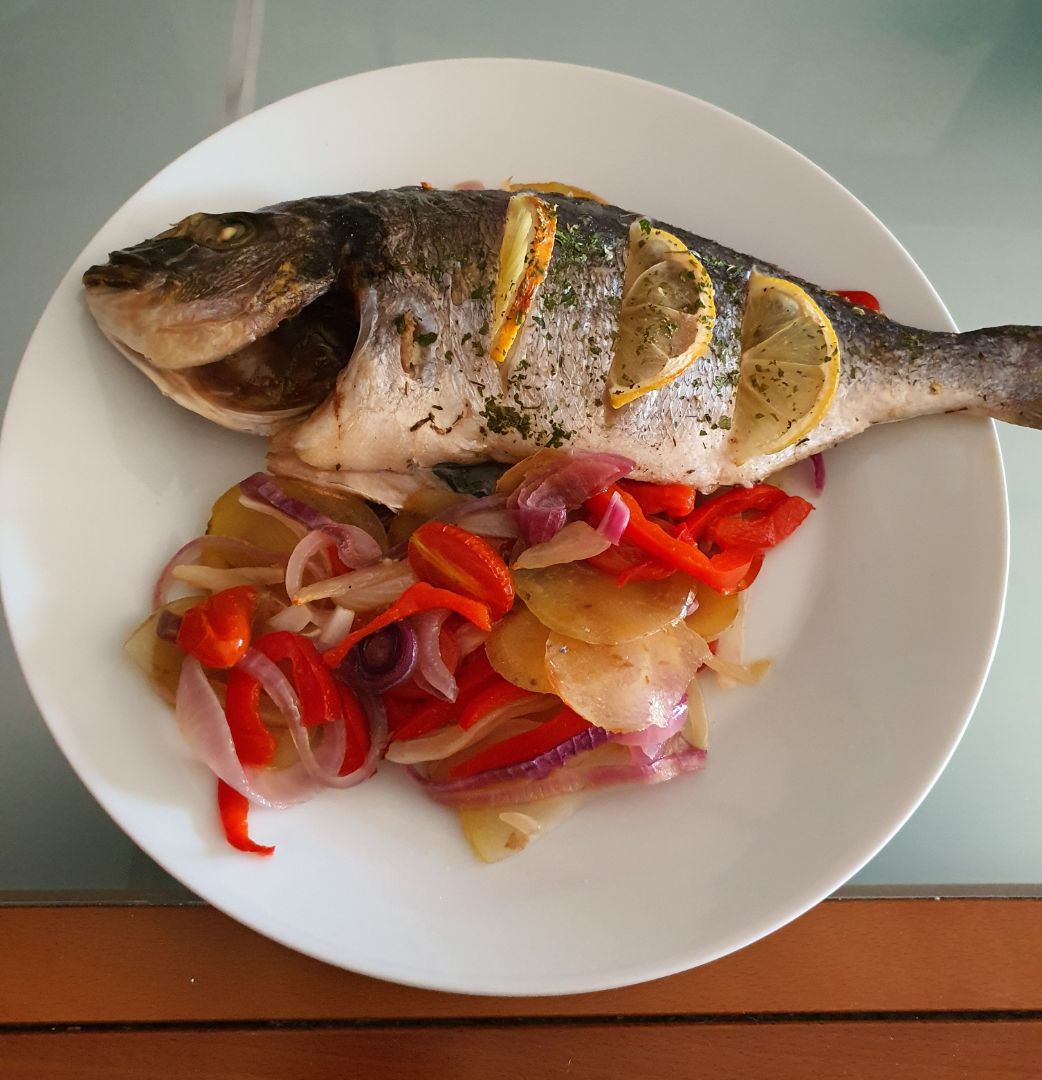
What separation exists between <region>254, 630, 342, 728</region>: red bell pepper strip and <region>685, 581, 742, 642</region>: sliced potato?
2.27 feet

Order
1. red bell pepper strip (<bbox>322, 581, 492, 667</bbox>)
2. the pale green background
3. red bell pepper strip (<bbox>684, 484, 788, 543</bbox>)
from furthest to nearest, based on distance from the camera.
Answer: the pale green background < red bell pepper strip (<bbox>684, 484, 788, 543</bbox>) < red bell pepper strip (<bbox>322, 581, 492, 667</bbox>)

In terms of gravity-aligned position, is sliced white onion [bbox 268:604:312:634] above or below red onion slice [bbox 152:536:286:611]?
below

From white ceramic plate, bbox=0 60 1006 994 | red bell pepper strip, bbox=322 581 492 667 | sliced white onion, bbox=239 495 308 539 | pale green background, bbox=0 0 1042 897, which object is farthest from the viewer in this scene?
pale green background, bbox=0 0 1042 897

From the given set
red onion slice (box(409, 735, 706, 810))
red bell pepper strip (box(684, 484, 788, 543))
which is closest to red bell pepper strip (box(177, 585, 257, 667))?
red onion slice (box(409, 735, 706, 810))

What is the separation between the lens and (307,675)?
1.43 m

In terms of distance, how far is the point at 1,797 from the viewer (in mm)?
1638

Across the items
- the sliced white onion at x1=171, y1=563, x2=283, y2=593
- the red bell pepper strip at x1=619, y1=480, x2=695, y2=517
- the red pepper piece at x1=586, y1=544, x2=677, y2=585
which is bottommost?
the sliced white onion at x1=171, y1=563, x2=283, y2=593

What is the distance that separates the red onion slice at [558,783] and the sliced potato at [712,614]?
0.26 m

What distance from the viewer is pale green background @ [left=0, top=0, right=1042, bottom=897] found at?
2.06m

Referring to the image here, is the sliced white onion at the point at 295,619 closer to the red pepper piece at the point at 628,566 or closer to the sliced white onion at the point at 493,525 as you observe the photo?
the sliced white onion at the point at 493,525

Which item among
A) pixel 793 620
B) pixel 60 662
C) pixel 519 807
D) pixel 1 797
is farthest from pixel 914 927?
pixel 1 797

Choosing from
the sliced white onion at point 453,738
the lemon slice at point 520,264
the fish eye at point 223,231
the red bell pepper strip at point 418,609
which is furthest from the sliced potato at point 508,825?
the fish eye at point 223,231

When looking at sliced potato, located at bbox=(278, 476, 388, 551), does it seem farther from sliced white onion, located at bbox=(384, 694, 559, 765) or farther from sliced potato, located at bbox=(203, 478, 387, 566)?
sliced white onion, located at bbox=(384, 694, 559, 765)

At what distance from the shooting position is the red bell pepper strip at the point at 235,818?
4.41 ft
